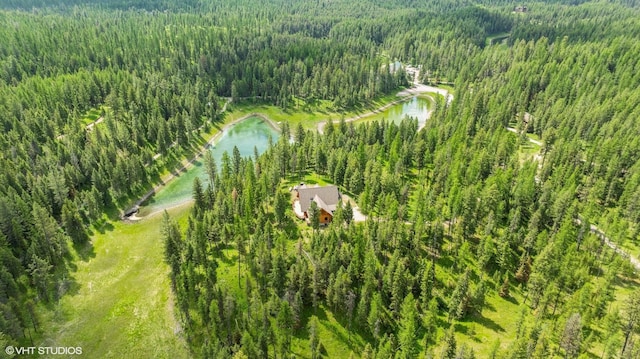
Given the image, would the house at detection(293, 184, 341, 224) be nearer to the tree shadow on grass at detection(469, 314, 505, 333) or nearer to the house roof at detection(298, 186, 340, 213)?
the house roof at detection(298, 186, 340, 213)

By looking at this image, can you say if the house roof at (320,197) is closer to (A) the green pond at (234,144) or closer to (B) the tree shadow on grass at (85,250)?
(A) the green pond at (234,144)

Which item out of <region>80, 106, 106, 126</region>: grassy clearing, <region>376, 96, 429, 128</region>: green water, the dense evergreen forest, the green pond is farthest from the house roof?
<region>80, 106, 106, 126</region>: grassy clearing

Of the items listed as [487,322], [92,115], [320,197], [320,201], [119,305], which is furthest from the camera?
[92,115]

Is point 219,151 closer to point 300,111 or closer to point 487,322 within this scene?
point 300,111

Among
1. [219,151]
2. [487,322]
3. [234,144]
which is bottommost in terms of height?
[487,322]

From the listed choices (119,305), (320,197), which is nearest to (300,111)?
(320,197)

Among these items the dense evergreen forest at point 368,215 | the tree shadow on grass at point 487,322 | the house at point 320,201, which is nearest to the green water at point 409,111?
the dense evergreen forest at point 368,215
